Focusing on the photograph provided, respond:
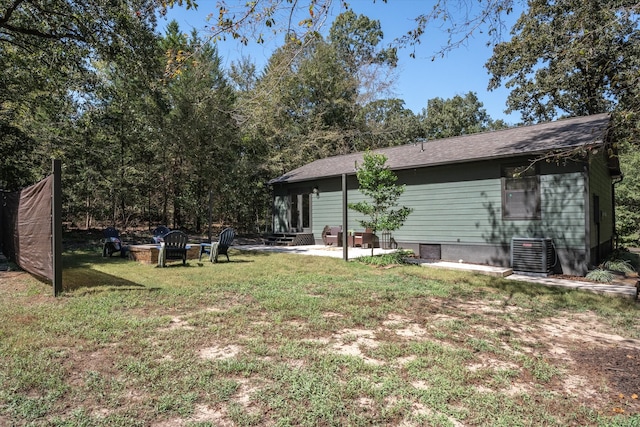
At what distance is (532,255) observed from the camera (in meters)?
7.86

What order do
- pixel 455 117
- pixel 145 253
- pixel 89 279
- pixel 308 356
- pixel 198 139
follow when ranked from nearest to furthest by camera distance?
pixel 308 356 < pixel 89 279 < pixel 145 253 < pixel 198 139 < pixel 455 117

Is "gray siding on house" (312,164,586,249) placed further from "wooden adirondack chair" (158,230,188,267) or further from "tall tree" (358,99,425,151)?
"tall tree" (358,99,425,151)

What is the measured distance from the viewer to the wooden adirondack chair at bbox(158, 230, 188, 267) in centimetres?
820

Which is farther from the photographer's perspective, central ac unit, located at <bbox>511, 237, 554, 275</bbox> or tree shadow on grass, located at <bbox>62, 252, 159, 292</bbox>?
central ac unit, located at <bbox>511, 237, 554, 275</bbox>

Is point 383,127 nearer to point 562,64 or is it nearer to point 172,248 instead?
point 172,248

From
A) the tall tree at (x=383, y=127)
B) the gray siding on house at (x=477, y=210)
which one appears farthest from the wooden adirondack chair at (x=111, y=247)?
the tall tree at (x=383, y=127)

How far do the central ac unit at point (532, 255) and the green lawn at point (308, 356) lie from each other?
5.97 ft

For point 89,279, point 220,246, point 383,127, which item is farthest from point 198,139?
point 383,127

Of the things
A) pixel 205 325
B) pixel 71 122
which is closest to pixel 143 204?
pixel 71 122

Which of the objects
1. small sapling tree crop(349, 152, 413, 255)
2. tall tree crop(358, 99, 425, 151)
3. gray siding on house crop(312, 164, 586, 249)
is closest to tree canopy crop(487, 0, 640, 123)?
gray siding on house crop(312, 164, 586, 249)

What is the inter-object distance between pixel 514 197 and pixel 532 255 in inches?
63.5

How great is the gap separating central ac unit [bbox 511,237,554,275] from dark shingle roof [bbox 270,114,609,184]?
1.97 meters

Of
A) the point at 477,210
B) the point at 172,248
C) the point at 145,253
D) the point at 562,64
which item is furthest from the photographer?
the point at 477,210

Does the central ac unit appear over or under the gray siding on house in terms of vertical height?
under
